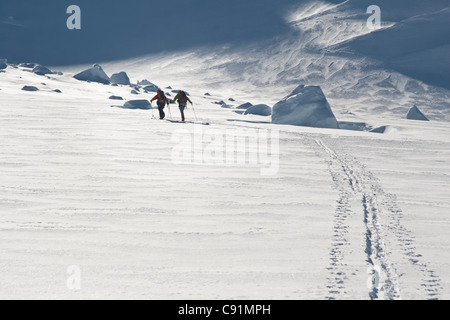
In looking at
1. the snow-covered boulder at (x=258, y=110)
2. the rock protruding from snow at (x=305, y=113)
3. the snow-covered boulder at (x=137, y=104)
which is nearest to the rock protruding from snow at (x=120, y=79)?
the snow-covered boulder at (x=258, y=110)

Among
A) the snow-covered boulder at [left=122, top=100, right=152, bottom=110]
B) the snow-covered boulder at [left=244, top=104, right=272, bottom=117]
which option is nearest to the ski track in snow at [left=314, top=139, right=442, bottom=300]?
the snow-covered boulder at [left=122, top=100, right=152, bottom=110]

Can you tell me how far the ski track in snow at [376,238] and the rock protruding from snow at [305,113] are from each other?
9.92m

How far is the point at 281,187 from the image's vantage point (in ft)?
23.7

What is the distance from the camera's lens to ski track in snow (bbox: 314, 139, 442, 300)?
3883 millimetres

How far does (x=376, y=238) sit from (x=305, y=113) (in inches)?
545

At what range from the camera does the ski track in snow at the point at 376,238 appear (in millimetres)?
3883

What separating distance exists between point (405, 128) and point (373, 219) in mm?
12838

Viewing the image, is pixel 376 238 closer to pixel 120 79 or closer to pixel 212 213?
pixel 212 213

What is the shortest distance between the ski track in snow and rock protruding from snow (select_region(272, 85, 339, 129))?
9.92 m

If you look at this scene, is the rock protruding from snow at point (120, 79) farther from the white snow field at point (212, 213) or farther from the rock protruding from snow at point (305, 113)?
the white snow field at point (212, 213)

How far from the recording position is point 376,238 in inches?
198

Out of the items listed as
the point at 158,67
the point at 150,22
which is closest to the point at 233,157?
the point at 158,67

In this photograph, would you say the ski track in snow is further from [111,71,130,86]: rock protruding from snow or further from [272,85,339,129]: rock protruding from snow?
[111,71,130,86]: rock protruding from snow
